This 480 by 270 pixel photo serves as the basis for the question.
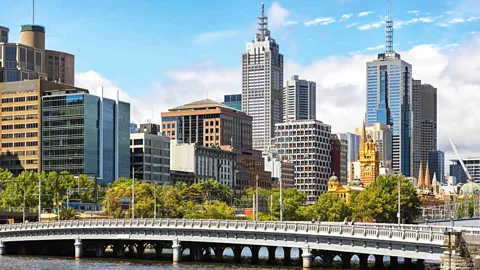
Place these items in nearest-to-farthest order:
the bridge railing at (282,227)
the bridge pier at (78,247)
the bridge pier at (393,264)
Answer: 1. the bridge railing at (282,227)
2. the bridge pier at (393,264)
3. the bridge pier at (78,247)

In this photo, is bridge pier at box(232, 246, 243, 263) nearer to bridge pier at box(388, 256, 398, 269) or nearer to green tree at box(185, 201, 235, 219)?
bridge pier at box(388, 256, 398, 269)

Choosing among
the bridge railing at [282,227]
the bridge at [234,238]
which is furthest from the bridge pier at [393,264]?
the bridge railing at [282,227]

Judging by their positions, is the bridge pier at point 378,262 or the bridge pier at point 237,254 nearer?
the bridge pier at point 378,262

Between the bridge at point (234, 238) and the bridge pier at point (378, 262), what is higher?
the bridge at point (234, 238)

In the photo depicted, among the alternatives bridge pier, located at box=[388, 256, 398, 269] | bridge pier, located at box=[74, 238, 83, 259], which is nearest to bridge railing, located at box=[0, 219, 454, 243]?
bridge pier, located at box=[74, 238, 83, 259]

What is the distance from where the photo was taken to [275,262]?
397ft

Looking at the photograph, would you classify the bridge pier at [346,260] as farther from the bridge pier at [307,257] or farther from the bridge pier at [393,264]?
the bridge pier at [393,264]

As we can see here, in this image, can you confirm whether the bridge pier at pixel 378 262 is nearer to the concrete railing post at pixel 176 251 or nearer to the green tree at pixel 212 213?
the concrete railing post at pixel 176 251

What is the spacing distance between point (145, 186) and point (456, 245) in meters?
115

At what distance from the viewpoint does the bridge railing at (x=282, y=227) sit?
9312 centimetres

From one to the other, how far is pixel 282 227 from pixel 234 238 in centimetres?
731

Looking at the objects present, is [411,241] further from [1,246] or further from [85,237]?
[1,246]

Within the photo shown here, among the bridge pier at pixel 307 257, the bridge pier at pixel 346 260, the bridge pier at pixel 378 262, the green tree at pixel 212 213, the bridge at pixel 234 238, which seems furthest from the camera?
the green tree at pixel 212 213

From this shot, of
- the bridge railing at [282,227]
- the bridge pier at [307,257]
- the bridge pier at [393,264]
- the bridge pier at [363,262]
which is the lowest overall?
the bridge pier at [393,264]
